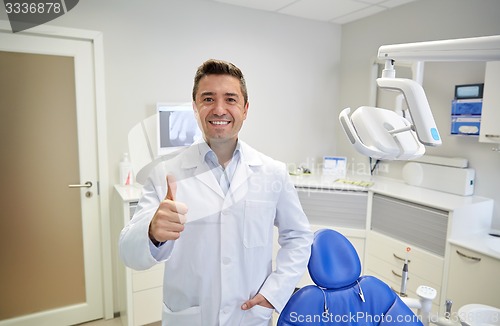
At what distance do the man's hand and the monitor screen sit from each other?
1.23 meters

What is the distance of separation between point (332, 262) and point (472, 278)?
1178 millimetres

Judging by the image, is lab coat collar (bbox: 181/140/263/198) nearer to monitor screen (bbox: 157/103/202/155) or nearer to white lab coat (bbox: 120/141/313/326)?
white lab coat (bbox: 120/141/313/326)

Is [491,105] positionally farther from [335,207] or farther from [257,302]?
[257,302]

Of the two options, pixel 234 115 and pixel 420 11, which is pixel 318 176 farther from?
pixel 234 115

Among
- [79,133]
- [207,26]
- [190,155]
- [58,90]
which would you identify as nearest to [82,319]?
[79,133]

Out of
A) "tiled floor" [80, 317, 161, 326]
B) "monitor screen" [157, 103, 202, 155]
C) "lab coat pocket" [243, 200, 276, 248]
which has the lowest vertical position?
"tiled floor" [80, 317, 161, 326]

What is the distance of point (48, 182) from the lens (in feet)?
7.77

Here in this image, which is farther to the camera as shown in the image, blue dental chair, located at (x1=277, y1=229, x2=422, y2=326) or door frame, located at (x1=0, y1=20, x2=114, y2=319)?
door frame, located at (x1=0, y1=20, x2=114, y2=319)

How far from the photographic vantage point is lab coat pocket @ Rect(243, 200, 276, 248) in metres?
1.20

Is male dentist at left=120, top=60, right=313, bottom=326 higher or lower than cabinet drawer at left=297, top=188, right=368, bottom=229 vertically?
higher

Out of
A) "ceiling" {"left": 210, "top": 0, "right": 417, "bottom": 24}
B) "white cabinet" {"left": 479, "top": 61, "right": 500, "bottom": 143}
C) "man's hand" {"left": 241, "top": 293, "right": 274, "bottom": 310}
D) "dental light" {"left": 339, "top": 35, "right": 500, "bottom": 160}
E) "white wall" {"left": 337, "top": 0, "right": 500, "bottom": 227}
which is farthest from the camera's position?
"ceiling" {"left": 210, "top": 0, "right": 417, "bottom": 24}

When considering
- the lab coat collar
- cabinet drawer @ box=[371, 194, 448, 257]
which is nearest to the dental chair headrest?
the lab coat collar

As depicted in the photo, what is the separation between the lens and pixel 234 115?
1.08m

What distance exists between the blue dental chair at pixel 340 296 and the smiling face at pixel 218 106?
0.63 meters
